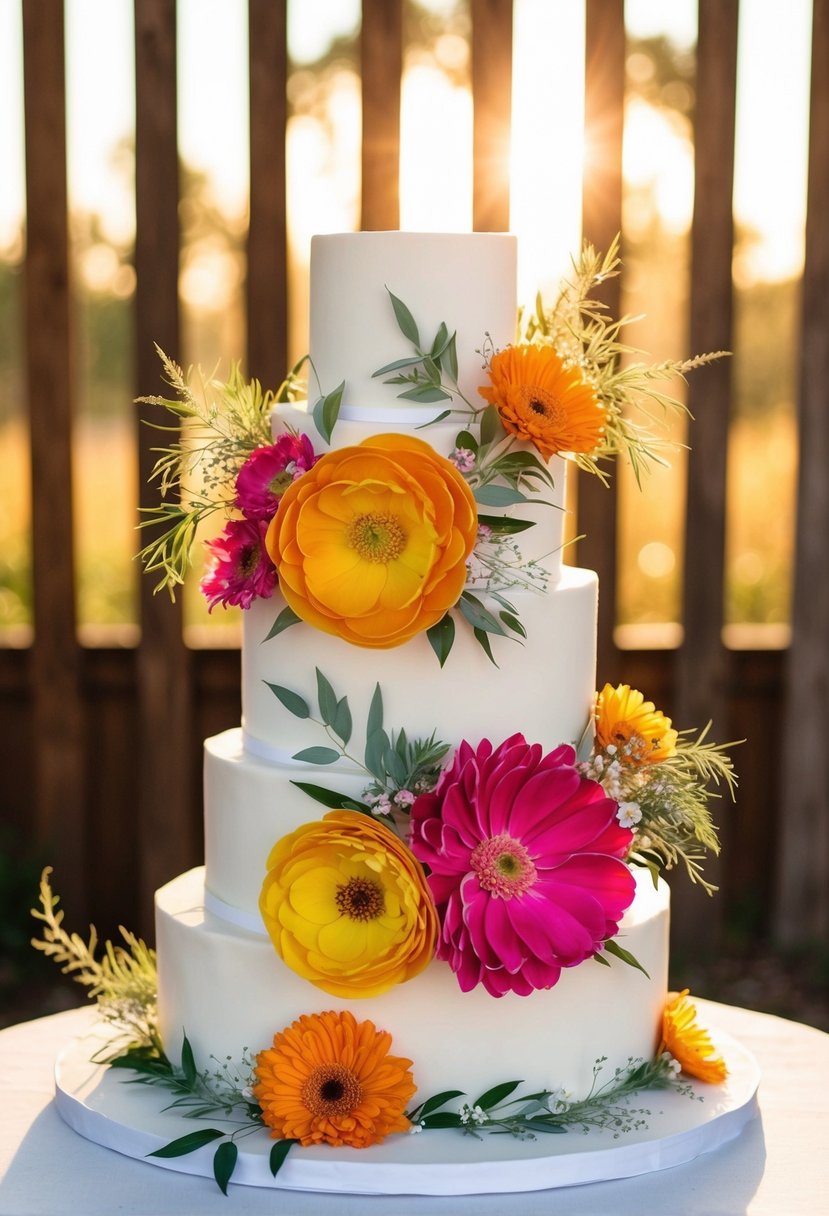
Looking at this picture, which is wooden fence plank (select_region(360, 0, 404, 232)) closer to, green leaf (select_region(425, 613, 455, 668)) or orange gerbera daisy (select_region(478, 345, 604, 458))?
orange gerbera daisy (select_region(478, 345, 604, 458))

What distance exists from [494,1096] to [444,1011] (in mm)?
106

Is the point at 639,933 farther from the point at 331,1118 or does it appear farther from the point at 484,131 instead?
the point at 484,131

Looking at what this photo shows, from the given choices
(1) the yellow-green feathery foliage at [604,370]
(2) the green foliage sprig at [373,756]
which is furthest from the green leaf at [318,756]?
(1) the yellow-green feathery foliage at [604,370]

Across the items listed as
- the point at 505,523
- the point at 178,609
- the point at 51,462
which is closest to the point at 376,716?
the point at 505,523

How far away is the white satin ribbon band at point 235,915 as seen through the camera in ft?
5.24

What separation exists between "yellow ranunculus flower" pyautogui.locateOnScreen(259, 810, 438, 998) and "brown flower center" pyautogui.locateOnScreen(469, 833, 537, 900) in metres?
0.06

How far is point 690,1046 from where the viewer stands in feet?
5.53

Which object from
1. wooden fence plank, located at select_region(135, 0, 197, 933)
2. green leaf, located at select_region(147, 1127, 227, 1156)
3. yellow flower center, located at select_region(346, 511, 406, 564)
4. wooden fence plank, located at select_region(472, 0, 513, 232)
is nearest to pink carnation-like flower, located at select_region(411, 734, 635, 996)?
yellow flower center, located at select_region(346, 511, 406, 564)

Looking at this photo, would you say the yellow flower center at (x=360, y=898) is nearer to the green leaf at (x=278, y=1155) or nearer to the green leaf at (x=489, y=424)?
the green leaf at (x=278, y=1155)

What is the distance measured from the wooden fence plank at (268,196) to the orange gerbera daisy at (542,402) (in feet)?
5.14

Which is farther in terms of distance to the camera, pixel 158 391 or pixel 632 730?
pixel 158 391

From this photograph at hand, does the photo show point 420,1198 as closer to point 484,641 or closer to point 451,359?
point 484,641

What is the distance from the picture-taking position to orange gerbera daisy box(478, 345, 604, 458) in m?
1.50

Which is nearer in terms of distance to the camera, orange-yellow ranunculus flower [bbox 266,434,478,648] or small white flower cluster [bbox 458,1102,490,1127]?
orange-yellow ranunculus flower [bbox 266,434,478,648]
